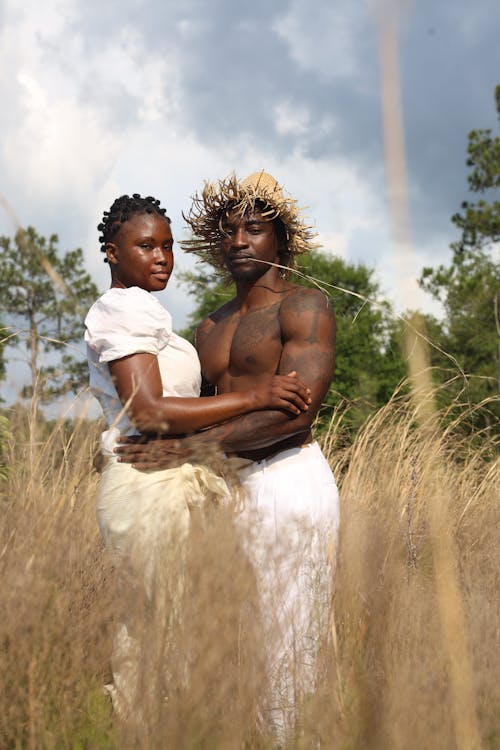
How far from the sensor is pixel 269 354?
131 inches

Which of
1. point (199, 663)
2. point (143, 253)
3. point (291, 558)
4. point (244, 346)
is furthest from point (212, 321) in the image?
point (199, 663)

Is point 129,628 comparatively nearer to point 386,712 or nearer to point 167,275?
point 386,712

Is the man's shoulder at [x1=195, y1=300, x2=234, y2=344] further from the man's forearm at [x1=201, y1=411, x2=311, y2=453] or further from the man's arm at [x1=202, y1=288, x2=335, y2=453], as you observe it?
the man's forearm at [x1=201, y1=411, x2=311, y2=453]

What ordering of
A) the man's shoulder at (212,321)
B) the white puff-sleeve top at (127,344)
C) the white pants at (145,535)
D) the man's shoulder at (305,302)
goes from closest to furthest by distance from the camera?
1. the white pants at (145,535)
2. the white puff-sleeve top at (127,344)
3. the man's shoulder at (305,302)
4. the man's shoulder at (212,321)

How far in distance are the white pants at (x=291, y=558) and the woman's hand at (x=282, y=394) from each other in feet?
1.10

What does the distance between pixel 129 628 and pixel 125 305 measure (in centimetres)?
126

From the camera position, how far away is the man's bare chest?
3340 millimetres

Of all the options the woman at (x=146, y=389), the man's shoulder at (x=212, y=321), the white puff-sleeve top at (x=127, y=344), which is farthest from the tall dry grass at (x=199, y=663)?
the man's shoulder at (x=212, y=321)

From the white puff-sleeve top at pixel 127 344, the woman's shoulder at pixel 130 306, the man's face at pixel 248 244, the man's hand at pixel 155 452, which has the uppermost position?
the man's face at pixel 248 244

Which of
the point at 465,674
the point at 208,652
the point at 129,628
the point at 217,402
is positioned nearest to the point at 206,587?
the point at 208,652

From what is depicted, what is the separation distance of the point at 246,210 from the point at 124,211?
0.57 meters

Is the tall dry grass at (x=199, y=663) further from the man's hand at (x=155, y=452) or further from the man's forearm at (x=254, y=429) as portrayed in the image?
the man's forearm at (x=254, y=429)

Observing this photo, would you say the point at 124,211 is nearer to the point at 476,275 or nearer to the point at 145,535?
the point at 145,535

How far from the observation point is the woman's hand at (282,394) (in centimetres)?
299
